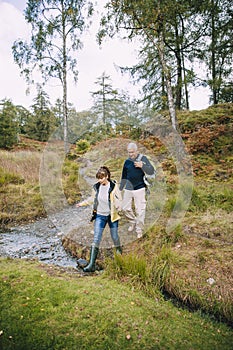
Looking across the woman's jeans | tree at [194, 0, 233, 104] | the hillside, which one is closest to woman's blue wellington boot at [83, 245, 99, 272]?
the woman's jeans

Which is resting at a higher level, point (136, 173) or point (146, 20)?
point (146, 20)

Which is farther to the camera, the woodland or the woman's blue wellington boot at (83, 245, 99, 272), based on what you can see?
the woman's blue wellington boot at (83, 245, 99, 272)

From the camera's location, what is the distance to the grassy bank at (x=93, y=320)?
264 cm

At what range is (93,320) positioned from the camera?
114 inches

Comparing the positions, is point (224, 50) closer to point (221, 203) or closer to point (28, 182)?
point (221, 203)

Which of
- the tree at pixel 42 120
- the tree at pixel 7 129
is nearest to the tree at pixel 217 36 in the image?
the tree at pixel 7 129

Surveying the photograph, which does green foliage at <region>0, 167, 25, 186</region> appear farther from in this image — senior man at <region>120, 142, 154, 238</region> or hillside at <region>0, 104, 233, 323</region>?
senior man at <region>120, 142, 154, 238</region>

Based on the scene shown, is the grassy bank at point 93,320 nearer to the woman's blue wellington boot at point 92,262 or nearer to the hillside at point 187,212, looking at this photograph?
the hillside at point 187,212

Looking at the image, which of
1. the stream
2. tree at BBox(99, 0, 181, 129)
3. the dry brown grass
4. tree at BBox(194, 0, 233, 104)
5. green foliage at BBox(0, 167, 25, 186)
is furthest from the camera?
tree at BBox(194, 0, 233, 104)

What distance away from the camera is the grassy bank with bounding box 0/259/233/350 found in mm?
2639

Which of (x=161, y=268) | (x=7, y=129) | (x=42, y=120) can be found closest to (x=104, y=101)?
(x=161, y=268)

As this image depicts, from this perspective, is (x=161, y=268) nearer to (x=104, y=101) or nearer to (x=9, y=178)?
(x=104, y=101)

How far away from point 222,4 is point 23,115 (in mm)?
30180

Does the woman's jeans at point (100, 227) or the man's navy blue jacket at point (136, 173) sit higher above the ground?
the man's navy blue jacket at point (136, 173)
